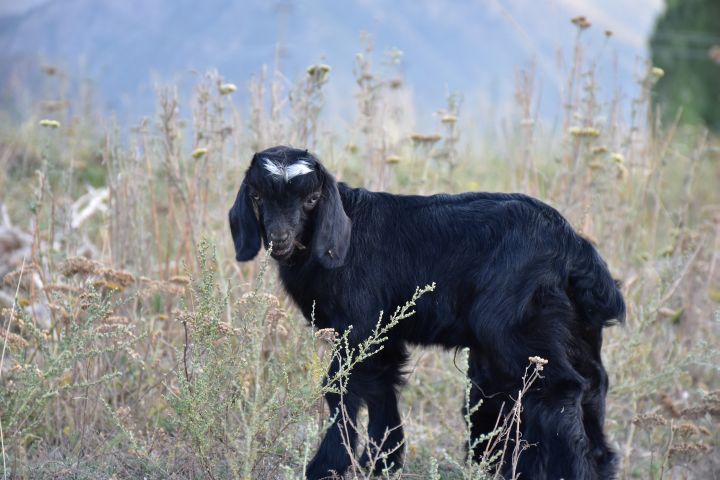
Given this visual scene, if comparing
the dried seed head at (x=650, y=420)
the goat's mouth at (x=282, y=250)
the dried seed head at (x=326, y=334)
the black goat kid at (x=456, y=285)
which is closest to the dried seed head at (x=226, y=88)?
the black goat kid at (x=456, y=285)

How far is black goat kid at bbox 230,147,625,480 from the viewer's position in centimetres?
402

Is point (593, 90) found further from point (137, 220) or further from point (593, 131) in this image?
point (137, 220)

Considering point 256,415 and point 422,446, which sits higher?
point 256,415

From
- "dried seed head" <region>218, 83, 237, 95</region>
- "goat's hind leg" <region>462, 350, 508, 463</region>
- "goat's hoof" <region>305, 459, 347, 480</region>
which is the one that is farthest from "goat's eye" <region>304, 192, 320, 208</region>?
"dried seed head" <region>218, 83, 237, 95</region>

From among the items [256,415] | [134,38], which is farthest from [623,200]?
[134,38]

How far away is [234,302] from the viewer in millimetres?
4562

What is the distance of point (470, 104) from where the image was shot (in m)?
11.4

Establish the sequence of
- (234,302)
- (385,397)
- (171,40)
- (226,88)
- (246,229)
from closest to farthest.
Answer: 1. (246,229)
2. (385,397)
3. (234,302)
4. (226,88)
5. (171,40)

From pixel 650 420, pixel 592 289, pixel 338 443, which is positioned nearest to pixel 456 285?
pixel 592 289

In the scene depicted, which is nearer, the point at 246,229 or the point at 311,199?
the point at 311,199

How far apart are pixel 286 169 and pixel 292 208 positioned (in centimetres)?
17

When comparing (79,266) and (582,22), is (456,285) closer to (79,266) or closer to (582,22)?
(79,266)

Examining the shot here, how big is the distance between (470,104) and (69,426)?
753cm

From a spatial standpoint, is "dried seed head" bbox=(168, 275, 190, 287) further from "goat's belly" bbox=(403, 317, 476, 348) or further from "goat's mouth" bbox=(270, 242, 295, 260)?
"goat's belly" bbox=(403, 317, 476, 348)
